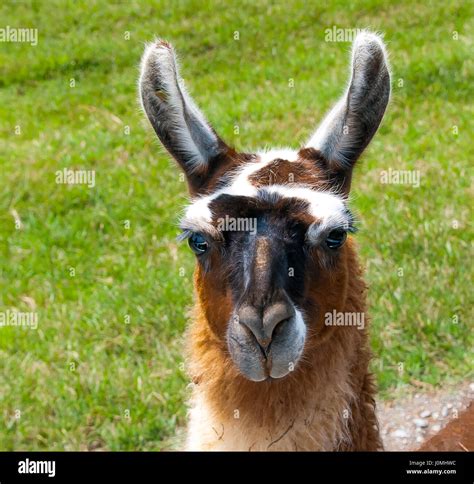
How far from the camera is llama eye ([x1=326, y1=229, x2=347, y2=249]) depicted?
3.99 meters

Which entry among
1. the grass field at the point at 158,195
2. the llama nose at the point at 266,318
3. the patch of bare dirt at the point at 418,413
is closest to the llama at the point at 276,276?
the llama nose at the point at 266,318

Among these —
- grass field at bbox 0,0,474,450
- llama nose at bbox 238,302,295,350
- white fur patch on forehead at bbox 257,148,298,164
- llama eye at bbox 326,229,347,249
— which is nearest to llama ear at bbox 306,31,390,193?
white fur patch on forehead at bbox 257,148,298,164

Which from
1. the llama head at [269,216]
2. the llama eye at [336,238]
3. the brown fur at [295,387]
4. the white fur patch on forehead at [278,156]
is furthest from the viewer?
the white fur patch on forehead at [278,156]

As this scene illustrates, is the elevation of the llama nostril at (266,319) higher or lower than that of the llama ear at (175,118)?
lower

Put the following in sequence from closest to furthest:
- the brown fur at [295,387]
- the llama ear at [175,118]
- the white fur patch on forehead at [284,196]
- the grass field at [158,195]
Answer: the white fur patch on forehead at [284,196], the brown fur at [295,387], the llama ear at [175,118], the grass field at [158,195]

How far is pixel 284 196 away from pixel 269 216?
14cm

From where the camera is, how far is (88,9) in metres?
15.0

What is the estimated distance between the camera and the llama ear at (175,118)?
4.23m

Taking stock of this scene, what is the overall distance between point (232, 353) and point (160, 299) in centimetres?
331

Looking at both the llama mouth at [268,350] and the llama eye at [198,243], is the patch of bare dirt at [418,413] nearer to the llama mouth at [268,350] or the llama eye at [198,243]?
the llama mouth at [268,350]

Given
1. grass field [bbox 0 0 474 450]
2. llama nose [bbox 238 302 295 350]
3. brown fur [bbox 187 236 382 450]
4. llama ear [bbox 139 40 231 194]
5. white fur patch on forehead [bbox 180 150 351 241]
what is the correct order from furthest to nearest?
grass field [bbox 0 0 474 450] → llama ear [bbox 139 40 231 194] → brown fur [bbox 187 236 382 450] → white fur patch on forehead [bbox 180 150 351 241] → llama nose [bbox 238 302 295 350]

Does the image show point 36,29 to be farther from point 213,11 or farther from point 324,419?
point 324,419

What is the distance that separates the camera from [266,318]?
142 inches

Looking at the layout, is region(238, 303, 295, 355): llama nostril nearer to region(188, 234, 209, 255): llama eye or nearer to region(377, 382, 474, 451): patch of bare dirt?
region(188, 234, 209, 255): llama eye
